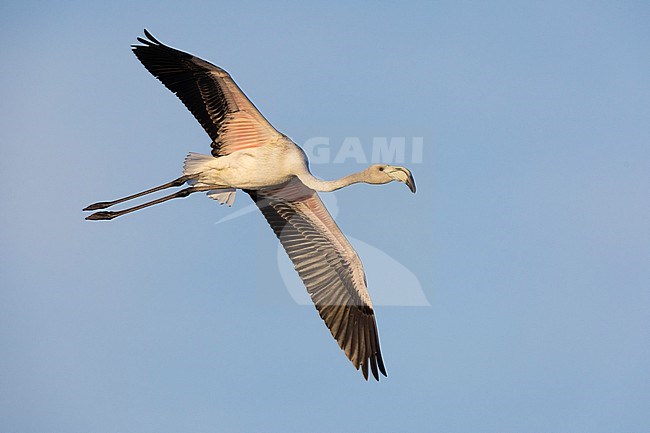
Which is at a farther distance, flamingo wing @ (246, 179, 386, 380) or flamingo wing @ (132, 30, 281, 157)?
flamingo wing @ (246, 179, 386, 380)

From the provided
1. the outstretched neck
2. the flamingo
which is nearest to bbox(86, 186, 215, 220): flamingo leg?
the flamingo

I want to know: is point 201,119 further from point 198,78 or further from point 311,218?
point 311,218

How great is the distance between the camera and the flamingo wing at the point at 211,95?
21594 mm

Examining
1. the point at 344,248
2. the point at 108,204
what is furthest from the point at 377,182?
the point at 108,204

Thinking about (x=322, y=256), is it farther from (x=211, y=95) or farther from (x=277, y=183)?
(x=211, y=95)

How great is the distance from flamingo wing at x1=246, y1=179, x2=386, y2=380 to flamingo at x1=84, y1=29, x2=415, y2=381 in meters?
0.02

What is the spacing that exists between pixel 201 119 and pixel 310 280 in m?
3.53

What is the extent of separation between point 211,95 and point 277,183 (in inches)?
72.8

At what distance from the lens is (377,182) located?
2177 cm

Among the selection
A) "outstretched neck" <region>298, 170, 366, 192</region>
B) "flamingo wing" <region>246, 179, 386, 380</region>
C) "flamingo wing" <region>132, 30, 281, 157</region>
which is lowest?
"flamingo wing" <region>246, 179, 386, 380</region>

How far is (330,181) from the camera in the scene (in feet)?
71.6

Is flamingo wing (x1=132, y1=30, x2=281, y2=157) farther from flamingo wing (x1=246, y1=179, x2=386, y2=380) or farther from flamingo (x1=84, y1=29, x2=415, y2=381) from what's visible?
flamingo wing (x1=246, y1=179, x2=386, y2=380)

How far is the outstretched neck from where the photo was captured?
21703mm

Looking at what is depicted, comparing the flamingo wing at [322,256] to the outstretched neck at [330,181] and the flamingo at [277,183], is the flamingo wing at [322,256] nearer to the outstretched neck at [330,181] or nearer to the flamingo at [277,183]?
the flamingo at [277,183]
